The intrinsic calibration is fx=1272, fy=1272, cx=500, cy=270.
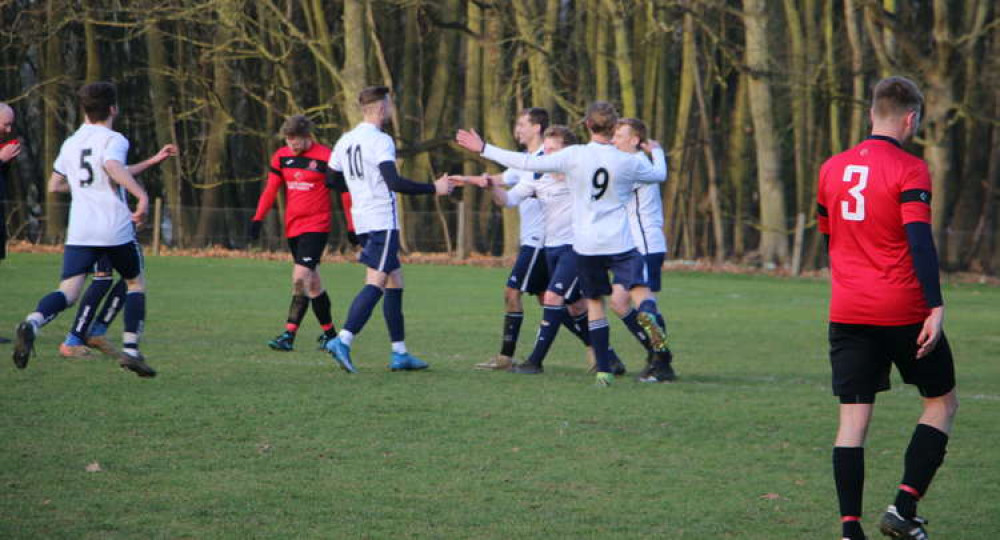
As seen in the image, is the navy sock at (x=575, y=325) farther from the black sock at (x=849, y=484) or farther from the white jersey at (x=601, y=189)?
the black sock at (x=849, y=484)

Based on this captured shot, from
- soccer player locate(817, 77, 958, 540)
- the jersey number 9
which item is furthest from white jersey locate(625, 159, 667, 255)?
soccer player locate(817, 77, 958, 540)

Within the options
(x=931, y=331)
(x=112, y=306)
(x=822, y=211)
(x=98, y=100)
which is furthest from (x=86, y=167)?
(x=931, y=331)

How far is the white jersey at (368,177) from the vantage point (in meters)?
9.71

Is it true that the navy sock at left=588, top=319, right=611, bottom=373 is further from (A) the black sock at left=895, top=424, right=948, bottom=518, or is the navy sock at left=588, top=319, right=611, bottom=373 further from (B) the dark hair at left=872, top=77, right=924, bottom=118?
(B) the dark hair at left=872, top=77, right=924, bottom=118

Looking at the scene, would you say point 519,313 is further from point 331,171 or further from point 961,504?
point 961,504

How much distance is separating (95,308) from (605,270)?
376cm

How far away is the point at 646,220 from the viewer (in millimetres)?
10648

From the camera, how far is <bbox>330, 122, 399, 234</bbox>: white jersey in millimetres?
9711

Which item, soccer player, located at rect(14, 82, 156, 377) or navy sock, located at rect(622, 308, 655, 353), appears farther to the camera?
navy sock, located at rect(622, 308, 655, 353)

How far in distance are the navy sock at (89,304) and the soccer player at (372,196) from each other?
1.70 meters

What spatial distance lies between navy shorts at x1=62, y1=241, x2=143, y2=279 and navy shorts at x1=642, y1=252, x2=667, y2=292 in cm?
411

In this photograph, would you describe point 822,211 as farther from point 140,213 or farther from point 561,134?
point 561,134

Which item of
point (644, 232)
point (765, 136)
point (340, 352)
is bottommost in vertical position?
point (340, 352)

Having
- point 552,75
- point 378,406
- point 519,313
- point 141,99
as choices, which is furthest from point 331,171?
point 141,99
